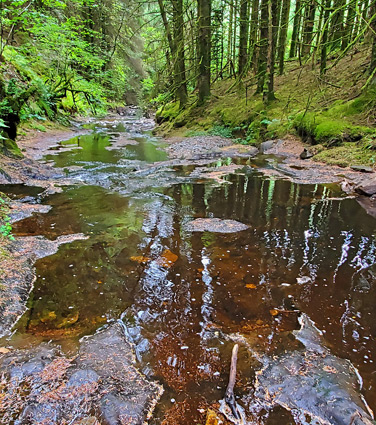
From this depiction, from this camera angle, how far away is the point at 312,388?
1.85 metres

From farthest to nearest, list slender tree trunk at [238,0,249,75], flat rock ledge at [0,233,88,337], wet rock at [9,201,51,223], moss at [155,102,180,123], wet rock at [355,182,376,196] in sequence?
moss at [155,102,180,123]
slender tree trunk at [238,0,249,75]
wet rock at [355,182,376,196]
wet rock at [9,201,51,223]
flat rock ledge at [0,233,88,337]

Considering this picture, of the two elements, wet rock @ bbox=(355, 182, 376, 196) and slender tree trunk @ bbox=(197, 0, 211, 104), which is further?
slender tree trunk @ bbox=(197, 0, 211, 104)

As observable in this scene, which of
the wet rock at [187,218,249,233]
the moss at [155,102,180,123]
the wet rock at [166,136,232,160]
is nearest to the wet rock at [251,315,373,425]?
the wet rock at [187,218,249,233]

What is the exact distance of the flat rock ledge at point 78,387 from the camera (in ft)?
5.40

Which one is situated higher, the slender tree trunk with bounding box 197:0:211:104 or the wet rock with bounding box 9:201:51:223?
the slender tree trunk with bounding box 197:0:211:104

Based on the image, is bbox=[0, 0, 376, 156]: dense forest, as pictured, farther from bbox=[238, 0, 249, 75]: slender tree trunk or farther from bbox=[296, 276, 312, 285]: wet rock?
bbox=[296, 276, 312, 285]: wet rock

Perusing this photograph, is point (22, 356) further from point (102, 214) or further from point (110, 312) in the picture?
point (102, 214)

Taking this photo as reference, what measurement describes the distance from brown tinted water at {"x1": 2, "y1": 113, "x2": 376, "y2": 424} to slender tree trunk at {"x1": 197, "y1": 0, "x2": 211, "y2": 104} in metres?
9.69

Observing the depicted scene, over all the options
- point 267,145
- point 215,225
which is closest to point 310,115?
point 267,145

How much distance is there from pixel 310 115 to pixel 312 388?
9.54 meters

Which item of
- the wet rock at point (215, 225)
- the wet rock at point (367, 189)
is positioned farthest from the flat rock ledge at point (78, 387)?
the wet rock at point (367, 189)

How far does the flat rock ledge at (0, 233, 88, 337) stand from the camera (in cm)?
248

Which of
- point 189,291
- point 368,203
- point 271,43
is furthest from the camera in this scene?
point 271,43

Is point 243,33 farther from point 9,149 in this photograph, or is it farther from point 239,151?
point 9,149
